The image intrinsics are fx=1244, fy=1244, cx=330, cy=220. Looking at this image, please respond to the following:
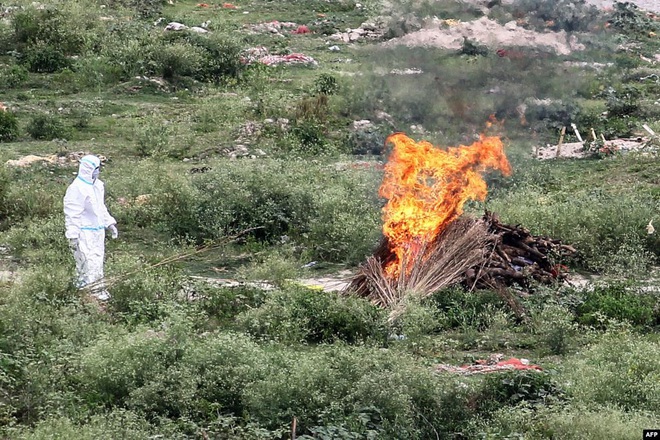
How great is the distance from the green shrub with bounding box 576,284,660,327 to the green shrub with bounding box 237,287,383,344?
2.30m

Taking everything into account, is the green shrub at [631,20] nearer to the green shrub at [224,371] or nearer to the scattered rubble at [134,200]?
the scattered rubble at [134,200]

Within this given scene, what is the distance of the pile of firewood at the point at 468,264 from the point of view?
1327 cm

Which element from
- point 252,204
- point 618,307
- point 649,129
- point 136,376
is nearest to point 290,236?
point 252,204

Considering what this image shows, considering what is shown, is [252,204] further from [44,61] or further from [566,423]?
[44,61]

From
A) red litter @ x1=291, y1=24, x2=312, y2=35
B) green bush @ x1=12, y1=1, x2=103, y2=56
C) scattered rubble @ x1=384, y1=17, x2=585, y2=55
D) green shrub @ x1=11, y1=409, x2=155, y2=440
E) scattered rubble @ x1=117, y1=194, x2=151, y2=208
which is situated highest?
scattered rubble @ x1=384, y1=17, x2=585, y2=55

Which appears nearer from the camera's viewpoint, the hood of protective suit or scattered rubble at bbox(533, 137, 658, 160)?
the hood of protective suit

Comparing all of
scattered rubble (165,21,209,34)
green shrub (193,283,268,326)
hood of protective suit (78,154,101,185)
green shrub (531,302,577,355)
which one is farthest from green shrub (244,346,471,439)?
scattered rubble (165,21,209,34)

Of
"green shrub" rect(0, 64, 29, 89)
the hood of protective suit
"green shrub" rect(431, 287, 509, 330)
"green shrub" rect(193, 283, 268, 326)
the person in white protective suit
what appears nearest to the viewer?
"green shrub" rect(193, 283, 268, 326)

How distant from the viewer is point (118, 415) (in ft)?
30.5

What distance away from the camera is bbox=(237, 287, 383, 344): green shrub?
1191 centimetres

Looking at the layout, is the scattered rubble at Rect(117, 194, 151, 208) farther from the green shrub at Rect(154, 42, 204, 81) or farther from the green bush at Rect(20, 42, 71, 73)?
the green bush at Rect(20, 42, 71, 73)

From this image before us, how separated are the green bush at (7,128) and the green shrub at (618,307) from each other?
35.1 feet

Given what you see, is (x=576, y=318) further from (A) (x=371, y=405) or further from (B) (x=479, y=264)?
(A) (x=371, y=405)

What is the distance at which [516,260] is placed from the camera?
14234 mm
